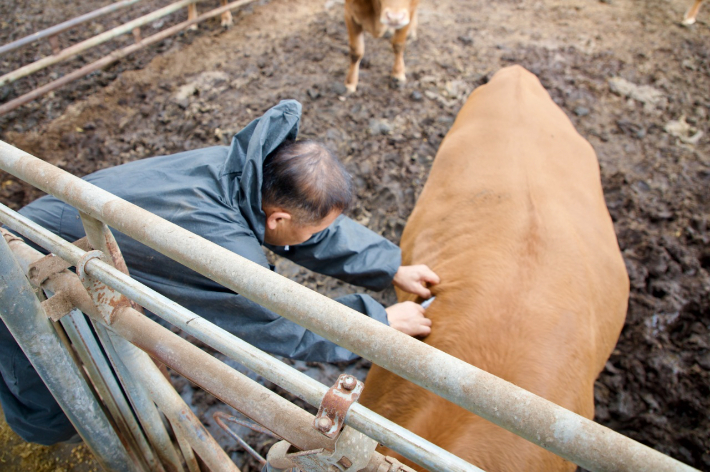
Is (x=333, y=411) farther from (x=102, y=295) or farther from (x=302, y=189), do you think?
(x=302, y=189)

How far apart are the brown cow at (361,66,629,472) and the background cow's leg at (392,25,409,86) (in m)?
2.09

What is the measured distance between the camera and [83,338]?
1.30 m

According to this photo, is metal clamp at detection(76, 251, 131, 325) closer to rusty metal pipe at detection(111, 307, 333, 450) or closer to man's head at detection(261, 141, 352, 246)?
rusty metal pipe at detection(111, 307, 333, 450)

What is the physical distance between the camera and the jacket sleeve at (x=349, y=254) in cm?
204

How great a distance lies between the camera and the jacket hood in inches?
62.2

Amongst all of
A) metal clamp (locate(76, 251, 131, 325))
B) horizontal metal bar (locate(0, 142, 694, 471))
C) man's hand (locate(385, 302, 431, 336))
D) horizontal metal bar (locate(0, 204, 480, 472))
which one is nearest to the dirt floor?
man's hand (locate(385, 302, 431, 336))

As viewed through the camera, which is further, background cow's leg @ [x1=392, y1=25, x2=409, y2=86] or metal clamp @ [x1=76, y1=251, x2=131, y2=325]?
background cow's leg @ [x1=392, y1=25, x2=409, y2=86]

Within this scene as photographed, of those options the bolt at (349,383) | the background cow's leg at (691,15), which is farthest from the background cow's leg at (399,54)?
the bolt at (349,383)

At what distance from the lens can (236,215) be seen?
1591 millimetres

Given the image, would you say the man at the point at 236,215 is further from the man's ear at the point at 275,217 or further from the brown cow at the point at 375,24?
the brown cow at the point at 375,24

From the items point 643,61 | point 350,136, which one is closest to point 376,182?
point 350,136

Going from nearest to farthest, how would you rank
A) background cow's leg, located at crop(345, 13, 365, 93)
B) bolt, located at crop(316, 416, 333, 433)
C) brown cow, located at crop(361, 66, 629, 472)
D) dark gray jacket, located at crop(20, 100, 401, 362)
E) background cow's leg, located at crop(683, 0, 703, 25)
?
bolt, located at crop(316, 416, 333, 433)
dark gray jacket, located at crop(20, 100, 401, 362)
brown cow, located at crop(361, 66, 629, 472)
background cow's leg, located at crop(345, 13, 365, 93)
background cow's leg, located at crop(683, 0, 703, 25)

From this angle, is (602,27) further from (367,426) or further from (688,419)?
(367,426)

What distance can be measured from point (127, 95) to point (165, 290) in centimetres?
386
